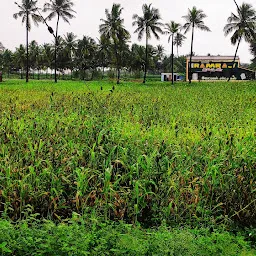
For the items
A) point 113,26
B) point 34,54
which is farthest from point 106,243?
point 34,54

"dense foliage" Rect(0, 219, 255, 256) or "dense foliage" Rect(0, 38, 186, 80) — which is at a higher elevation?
"dense foliage" Rect(0, 38, 186, 80)

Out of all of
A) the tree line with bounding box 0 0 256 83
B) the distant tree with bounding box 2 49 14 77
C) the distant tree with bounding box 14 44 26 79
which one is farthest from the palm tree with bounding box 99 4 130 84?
the distant tree with bounding box 2 49 14 77

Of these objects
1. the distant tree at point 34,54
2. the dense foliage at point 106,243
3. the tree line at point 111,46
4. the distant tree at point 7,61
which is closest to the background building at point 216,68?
the tree line at point 111,46

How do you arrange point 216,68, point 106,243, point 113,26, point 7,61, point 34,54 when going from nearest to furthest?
point 106,243 < point 113,26 < point 216,68 < point 34,54 < point 7,61

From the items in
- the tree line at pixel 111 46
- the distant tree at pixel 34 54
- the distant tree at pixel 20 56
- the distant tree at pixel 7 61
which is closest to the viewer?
the tree line at pixel 111 46

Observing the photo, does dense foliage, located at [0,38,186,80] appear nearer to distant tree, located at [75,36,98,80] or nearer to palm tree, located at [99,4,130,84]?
distant tree, located at [75,36,98,80]

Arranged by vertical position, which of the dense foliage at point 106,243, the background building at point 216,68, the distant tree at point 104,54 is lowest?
the dense foliage at point 106,243

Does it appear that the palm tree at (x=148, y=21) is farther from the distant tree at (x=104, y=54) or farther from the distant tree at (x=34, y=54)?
the distant tree at (x=34, y=54)

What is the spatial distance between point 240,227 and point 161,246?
1341 mm

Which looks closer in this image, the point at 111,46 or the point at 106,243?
the point at 106,243

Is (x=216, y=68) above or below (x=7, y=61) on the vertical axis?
below

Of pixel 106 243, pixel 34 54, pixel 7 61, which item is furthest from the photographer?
pixel 7 61

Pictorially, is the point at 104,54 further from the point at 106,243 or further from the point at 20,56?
the point at 106,243

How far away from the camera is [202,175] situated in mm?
5141
